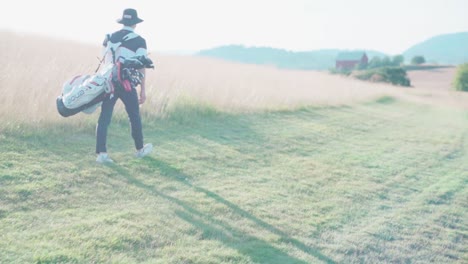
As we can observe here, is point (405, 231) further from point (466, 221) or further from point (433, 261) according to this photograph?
point (466, 221)

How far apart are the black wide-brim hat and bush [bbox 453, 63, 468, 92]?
57.8m

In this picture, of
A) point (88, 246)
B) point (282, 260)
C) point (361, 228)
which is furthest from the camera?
point (361, 228)

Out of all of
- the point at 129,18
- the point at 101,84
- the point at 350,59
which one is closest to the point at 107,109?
the point at 101,84

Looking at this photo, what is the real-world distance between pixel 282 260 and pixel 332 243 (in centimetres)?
Answer: 78

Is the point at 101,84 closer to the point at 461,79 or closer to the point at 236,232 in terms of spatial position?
the point at 236,232

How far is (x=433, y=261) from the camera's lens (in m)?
5.00

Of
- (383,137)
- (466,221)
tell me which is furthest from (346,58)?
(466,221)

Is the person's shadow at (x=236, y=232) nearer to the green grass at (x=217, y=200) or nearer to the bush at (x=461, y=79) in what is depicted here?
the green grass at (x=217, y=200)

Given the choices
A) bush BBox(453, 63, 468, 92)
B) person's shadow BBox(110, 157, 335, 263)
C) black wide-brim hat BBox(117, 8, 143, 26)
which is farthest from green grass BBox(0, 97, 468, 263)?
bush BBox(453, 63, 468, 92)

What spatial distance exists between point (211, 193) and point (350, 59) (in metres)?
81.7

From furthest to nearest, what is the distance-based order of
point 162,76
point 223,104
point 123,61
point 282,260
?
point 162,76 → point 223,104 → point 123,61 → point 282,260

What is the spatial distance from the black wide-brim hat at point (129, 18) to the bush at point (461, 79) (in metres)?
57.8

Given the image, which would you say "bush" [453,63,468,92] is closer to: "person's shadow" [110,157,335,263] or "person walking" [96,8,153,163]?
"person walking" [96,8,153,163]

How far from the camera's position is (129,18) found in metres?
6.08
